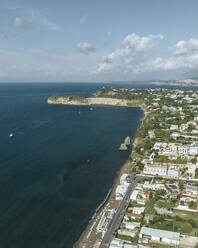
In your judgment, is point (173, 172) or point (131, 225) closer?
point (131, 225)

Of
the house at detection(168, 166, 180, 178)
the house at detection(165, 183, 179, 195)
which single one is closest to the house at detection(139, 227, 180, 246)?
the house at detection(165, 183, 179, 195)

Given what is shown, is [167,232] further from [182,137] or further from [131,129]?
[131,129]

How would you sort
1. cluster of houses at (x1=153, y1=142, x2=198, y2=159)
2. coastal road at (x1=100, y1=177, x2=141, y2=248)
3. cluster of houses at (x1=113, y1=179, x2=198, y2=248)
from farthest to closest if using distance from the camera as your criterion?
1. cluster of houses at (x1=153, y1=142, x2=198, y2=159)
2. coastal road at (x1=100, y1=177, x2=141, y2=248)
3. cluster of houses at (x1=113, y1=179, x2=198, y2=248)

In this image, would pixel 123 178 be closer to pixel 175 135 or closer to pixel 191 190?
pixel 191 190

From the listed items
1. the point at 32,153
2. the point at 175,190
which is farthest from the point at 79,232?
the point at 32,153

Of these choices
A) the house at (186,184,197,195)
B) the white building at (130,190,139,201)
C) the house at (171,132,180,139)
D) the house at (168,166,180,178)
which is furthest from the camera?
the house at (171,132,180,139)

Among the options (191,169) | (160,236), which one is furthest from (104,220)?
(191,169)

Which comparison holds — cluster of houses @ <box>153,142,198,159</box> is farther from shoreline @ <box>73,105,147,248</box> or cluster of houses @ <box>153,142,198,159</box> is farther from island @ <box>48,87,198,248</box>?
shoreline @ <box>73,105,147,248</box>
